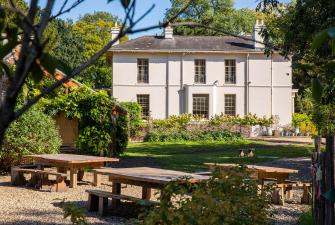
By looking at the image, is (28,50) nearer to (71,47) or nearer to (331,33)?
(331,33)

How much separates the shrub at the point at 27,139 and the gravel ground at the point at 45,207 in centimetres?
114

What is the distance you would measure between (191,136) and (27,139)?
902 inches

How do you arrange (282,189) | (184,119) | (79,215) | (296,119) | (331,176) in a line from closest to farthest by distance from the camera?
1. (79,215)
2. (331,176)
3. (282,189)
4. (184,119)
5. (296,119)

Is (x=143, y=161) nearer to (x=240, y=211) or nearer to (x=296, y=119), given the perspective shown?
(x=240, y=211)

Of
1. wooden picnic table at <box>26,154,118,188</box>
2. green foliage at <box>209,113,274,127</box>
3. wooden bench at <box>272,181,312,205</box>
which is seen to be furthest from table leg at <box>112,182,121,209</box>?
green foliage at <box>209,113,274,127</box>

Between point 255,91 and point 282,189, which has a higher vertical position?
point 255,91

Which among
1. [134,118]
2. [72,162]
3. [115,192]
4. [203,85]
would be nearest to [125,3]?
[115,192]

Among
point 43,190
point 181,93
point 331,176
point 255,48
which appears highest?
point 255,48

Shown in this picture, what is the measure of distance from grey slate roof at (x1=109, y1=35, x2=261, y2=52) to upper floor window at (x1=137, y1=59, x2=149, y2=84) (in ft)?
3.52

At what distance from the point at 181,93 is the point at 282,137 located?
794cm

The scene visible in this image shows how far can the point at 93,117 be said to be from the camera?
21094mm

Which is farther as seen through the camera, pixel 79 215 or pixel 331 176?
pixel 331 176

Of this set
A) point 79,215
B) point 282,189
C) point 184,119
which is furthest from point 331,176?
point 184,119

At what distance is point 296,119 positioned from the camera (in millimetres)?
46031
